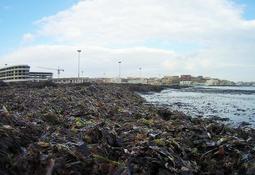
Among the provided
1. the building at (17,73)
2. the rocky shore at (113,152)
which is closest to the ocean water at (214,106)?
the rocky shore at (113,152)

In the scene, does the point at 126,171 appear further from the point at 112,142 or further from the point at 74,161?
the point at 112,142

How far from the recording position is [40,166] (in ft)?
18.0

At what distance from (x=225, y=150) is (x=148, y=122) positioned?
13.8 feet

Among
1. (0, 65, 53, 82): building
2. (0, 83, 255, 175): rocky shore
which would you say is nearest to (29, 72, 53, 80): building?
(0, 65, 53, 82): building

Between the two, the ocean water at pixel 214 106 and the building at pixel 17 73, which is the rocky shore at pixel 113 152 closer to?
the ocean water at pixel 214 106

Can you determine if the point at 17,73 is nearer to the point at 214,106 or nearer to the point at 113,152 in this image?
the point at 214,106

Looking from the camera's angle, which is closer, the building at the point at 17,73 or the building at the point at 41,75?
the building at the point at 17,73

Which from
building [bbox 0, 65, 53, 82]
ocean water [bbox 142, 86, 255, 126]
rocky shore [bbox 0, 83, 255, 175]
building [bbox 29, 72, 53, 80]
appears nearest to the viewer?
rocky shore [bbox 0, 83, 255, 175]

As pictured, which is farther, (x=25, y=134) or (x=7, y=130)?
(x=25, y=134)

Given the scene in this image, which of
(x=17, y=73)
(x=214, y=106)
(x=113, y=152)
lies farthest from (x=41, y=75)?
(x=113, y=152)

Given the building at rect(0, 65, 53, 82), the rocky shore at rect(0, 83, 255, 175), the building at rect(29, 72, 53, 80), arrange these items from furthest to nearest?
1. the building at rect(29, 72, 53, 80)
2. the building at rect(0, 65, 53, 82)
3. the rocky shore at rect(0, 83, 255, 175)

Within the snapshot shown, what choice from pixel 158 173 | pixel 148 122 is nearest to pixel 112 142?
pixel 158 173

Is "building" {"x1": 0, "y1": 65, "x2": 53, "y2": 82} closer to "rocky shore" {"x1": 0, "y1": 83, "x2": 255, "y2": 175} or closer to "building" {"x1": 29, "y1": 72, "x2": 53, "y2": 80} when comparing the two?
"building" {"x1": 29, "y1": 72, "x2": 53, "y2": 80}

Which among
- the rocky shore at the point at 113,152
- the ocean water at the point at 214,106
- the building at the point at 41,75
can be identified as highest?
the building at the point at 41,75
